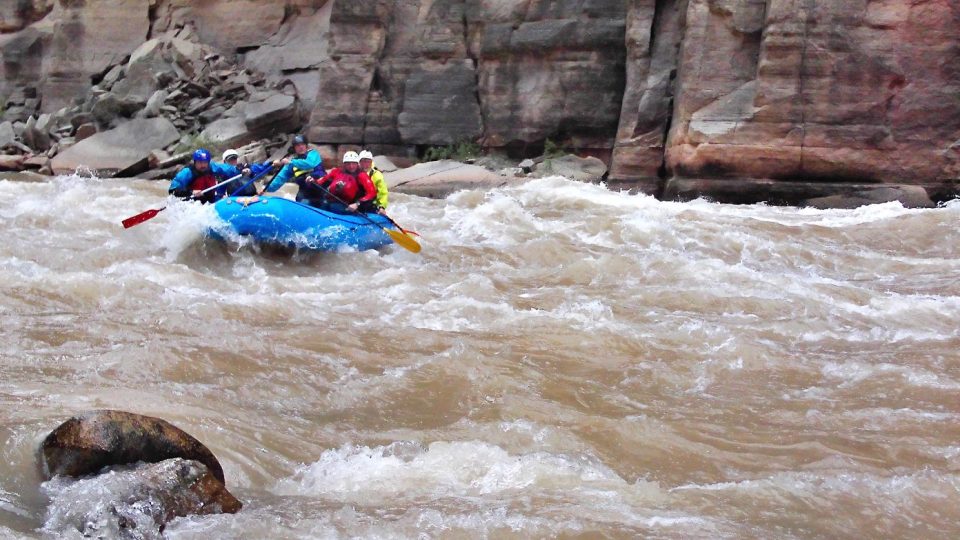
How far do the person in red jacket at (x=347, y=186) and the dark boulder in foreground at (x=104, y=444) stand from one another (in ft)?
19.0

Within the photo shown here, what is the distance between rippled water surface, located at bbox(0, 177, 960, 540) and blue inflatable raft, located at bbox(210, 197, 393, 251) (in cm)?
15

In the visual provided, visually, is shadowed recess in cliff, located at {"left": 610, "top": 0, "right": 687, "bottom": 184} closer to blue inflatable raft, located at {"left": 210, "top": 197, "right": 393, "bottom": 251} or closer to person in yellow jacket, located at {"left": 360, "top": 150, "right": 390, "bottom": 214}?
person in yellow jacket, located at {"left": 360, "top": 150, "right": 390, "bottom": 214}

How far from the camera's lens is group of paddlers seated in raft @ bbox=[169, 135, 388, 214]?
29.0 ft

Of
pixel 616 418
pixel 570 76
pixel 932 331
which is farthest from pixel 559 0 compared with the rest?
pixel 616 418

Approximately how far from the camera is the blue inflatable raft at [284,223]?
7840mm

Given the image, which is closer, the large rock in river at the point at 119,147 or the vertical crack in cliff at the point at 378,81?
the vertical crack in cliff at the point at 378,81

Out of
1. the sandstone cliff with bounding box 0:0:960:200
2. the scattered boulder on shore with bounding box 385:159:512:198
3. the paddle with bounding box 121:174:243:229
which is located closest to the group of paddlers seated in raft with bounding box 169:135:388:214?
the paddle with bounding box 121:174:243:229

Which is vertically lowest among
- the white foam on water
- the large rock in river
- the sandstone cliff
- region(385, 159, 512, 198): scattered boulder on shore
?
the large rock in river

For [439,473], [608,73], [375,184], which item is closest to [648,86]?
[608,73]

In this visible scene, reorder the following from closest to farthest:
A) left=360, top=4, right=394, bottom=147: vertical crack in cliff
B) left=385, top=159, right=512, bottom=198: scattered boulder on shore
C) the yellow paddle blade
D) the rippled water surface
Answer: the rippled water surface, the yellow paddle blade, left=385, top=159, right=512, bottom=198: scattered boulder on shore, left=360, top=4, right=394, bottom=147: vertical crack in cliff

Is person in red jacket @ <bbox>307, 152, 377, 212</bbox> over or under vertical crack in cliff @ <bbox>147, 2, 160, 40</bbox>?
over

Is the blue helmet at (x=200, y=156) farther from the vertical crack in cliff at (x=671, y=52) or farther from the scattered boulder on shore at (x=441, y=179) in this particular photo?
the vertical crack in cliff at (x=671, y=52)

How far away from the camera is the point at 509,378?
4.88 metres

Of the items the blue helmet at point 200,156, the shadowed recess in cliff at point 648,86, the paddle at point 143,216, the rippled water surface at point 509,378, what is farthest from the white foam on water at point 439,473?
the shadowed recess in cliff at point 648,86
